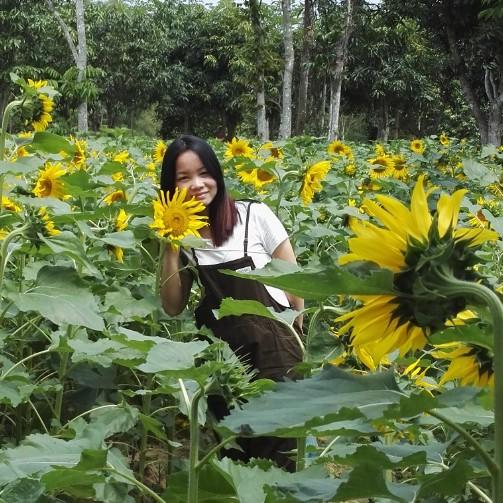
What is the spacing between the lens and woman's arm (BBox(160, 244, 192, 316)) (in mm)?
2033

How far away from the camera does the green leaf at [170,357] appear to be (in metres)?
0.90

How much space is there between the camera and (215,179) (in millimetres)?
2211

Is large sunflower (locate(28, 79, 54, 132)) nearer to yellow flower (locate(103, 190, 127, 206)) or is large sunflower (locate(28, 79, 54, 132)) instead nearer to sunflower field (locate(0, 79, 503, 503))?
sunflower field (locate(0, 79, 503, 503))

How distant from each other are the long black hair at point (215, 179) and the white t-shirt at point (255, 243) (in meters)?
0.02

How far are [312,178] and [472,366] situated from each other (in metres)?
2.27

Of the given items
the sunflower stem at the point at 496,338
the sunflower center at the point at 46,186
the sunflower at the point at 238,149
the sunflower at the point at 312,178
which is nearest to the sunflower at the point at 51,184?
the sunflower center at the point at 46,186

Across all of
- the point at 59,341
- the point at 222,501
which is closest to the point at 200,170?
the point at 59,341

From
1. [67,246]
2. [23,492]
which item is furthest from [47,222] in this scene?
[23,492]

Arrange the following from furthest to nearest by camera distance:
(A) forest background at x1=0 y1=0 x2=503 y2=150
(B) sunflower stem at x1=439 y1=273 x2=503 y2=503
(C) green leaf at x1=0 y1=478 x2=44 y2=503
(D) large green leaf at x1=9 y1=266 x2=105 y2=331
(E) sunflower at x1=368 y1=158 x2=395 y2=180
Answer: (A) forest background at x1=0 y1=0 x2=503 y2=150 → (E) sunflower at x1=368 y1=158 x2=395 y2=180 → (D) large green leaf at x1=9 y1=266 x2=105 y2=331 → (C) green leaf at x1=0 y1=478 x2=44 y2=503 → (B) sunflower stem at x1=439 y1=273 x2=503 y2=503

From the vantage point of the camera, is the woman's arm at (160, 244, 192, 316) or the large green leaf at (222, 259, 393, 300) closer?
the large green leaf at (222, 259, 393, 300)

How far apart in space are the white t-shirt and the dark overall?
0.05 m

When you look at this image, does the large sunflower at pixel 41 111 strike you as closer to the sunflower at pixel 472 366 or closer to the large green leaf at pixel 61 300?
the large green leaf at pixel 61 300

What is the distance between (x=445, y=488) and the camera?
2.30ft

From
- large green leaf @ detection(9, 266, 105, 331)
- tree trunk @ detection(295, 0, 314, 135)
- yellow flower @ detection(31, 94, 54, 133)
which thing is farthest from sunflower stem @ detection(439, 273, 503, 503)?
tree trunk @ detection(295, 0, 314, 135)
